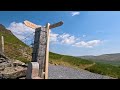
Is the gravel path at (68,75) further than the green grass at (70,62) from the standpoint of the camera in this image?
No

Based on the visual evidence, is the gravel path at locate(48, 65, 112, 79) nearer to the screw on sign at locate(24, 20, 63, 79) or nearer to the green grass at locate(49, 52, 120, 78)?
the green grass at locate(49, 52, 120, 78)

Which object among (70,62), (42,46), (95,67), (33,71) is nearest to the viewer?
(33,71)

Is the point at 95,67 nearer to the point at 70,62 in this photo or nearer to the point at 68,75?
the point at 70,62

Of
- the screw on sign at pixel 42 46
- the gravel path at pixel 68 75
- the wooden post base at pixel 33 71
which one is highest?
the screw on sign at pixel 42 46

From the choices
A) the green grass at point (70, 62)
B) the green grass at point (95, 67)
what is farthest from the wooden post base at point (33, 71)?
the green grass at point (70, 62)

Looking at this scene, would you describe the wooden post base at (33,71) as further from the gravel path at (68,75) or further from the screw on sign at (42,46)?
the gravel path at (68,75)

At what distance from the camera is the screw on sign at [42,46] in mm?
5781

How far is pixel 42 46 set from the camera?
582 centimetres

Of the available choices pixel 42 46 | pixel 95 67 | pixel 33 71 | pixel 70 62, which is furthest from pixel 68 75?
pixel 70 62
